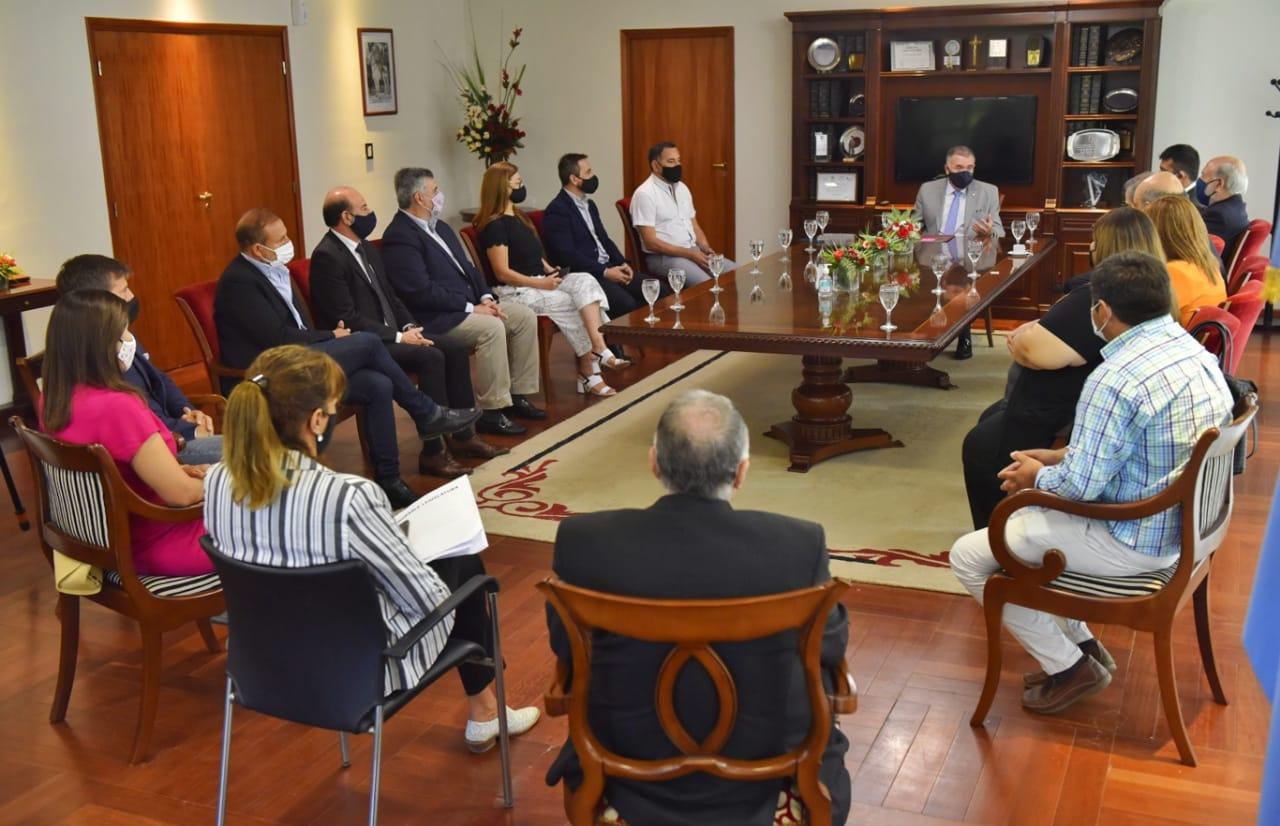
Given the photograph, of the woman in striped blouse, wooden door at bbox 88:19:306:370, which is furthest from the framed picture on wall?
the woman in striped blouse

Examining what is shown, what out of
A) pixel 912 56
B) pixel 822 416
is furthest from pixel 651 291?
pixel 912 56

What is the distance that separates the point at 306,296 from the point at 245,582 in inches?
130

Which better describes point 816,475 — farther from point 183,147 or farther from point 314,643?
point 183,147

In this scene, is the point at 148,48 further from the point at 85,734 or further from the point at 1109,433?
the point at 1109,433

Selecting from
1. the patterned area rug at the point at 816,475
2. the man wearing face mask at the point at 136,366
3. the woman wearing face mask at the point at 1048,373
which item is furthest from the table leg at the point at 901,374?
the man wearing face mask at the point at 136,366

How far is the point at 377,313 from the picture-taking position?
5594 millimetres

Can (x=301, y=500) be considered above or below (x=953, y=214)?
below

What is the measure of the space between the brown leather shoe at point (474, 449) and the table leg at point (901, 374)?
2127 mm

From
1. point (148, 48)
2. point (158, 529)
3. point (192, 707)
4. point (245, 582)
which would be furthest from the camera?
point (148, 48)

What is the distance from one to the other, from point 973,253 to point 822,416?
1750mm

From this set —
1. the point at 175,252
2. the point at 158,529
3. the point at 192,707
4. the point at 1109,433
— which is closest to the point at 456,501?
the point at 158,529

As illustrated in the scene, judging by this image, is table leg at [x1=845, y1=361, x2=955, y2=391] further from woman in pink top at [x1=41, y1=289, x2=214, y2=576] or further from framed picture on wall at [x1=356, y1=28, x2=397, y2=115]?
woman in pink top at [x1=41, y1=289, x2=214, y2=576]

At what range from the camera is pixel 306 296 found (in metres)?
5.58

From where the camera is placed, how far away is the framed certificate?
8.68 m
